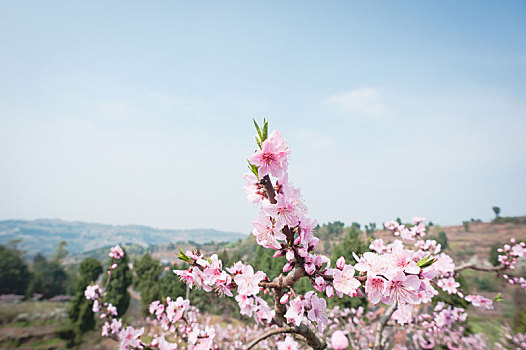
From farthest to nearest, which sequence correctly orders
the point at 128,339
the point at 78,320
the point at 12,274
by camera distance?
the point at 12,274, the point at 78,320, the point at 128,339

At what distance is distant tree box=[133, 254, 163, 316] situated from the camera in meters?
18.9

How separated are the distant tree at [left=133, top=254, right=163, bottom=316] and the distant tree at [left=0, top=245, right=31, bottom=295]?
15.3 metres

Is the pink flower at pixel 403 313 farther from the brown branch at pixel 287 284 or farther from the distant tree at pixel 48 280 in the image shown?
the distant tree at pixel 48 280

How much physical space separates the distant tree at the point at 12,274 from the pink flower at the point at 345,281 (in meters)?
36.2

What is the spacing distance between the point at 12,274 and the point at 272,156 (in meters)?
36.9

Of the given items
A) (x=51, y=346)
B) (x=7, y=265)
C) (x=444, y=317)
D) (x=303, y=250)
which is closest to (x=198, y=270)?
(x=303, y=250)

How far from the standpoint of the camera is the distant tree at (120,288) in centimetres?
1722

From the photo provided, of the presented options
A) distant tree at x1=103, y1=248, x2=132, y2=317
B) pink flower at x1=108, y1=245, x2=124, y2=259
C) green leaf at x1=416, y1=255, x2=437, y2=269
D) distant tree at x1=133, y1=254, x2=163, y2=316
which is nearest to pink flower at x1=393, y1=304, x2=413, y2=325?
green leaf at x1=416, y1=255, x2=437, y2=269

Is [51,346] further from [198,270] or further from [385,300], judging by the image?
[385,300]

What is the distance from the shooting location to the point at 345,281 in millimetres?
1555

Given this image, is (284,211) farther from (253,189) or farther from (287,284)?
(287,284)

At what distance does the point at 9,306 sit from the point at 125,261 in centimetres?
1200

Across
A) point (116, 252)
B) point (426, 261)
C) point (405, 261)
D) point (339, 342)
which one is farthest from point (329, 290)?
point (116, 252)

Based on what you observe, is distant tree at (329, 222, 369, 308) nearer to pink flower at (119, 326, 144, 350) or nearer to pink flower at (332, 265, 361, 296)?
pink flower at (119, 326, 144, 350)
